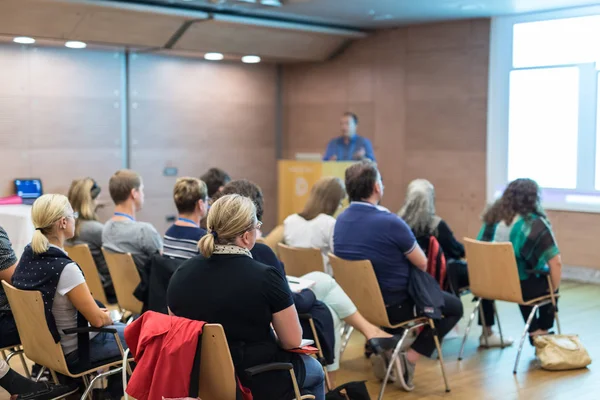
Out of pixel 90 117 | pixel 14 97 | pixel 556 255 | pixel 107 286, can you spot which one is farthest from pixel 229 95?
pixel 556 255

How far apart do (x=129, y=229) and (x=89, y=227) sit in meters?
0.53

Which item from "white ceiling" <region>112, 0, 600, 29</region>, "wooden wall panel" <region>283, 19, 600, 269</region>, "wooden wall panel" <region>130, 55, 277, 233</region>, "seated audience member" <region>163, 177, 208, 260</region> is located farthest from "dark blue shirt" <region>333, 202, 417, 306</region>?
"wooden wall panel" <region>130, 55, 277, 233</region>

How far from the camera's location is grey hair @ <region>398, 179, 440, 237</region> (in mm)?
5375

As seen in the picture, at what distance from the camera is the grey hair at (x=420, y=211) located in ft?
17.6

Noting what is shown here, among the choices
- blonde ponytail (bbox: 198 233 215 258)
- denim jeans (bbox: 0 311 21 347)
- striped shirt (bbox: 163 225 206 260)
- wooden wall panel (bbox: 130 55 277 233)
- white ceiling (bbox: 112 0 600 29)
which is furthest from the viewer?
wooden wall panel (bbox: 130 55 277 233)

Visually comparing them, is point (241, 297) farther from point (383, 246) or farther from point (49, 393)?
point (383, 246)

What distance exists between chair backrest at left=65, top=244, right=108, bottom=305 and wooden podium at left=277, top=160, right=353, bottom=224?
3866 millimetres

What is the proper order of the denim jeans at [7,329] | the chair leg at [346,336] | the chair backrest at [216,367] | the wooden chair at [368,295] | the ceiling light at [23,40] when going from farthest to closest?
the ceiling light at [23,40]
the chair leg at [346,336]
the wooden chair at [368,295]
the denim jeans at [7,329]
the chair backrest at [216,367]

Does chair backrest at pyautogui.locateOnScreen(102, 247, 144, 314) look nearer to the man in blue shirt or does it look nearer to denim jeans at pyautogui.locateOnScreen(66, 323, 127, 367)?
denim jeans at pyautogui.locateOnScreen(66, 323, 127, 367)

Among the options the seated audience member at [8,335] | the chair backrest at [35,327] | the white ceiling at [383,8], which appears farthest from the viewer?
the white ceiling at [383,8]

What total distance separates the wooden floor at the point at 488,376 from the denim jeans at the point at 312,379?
4.48 feet

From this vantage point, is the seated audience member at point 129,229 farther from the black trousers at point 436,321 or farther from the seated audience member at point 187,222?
the black trousers at point 436,321

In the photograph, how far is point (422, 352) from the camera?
4.93m

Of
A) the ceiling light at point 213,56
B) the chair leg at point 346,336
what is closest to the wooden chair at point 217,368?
the chair leg at point 346,336
